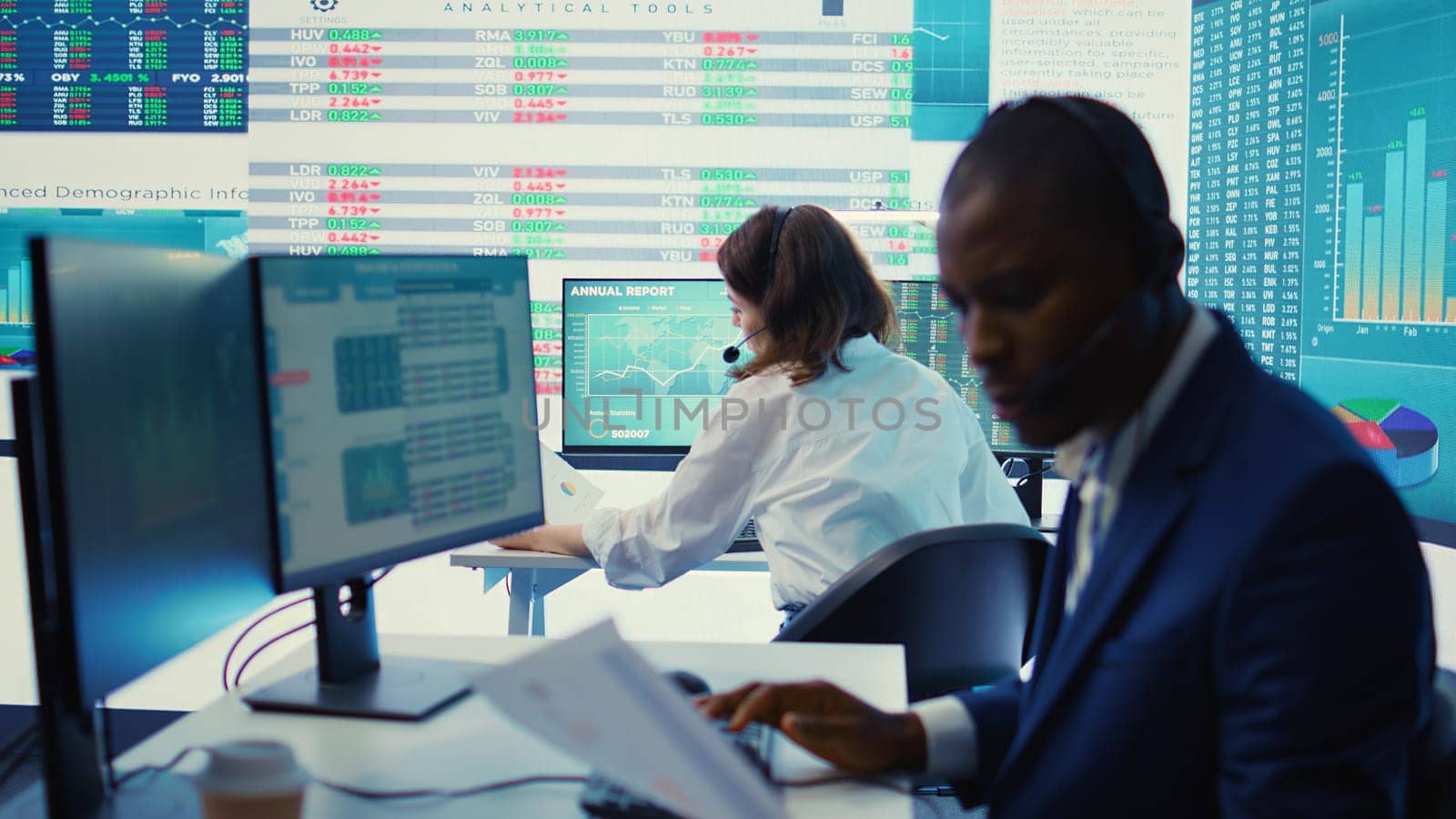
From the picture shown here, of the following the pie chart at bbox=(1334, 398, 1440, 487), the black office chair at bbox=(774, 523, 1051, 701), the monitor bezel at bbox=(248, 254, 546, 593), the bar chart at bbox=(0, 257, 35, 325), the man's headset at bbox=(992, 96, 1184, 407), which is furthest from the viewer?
the bar chart at bbox=(0, 257, 35, 325)

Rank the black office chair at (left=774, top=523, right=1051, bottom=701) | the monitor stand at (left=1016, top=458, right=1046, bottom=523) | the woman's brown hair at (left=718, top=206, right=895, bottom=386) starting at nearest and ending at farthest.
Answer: the black office chair at (left=774, top=523, right=1051, bottom=701)
the woman's brown hair at (left=718, top=206, right=895, bottom=386)
the monitor stand at (left=1016, top=458, right=1046, bottom=523)

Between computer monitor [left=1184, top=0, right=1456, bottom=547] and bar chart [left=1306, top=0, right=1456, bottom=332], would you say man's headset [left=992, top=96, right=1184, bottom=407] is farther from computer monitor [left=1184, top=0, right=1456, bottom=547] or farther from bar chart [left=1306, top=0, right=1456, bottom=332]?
bar chart [left=1306, top=0, right=1456, bottom=332]

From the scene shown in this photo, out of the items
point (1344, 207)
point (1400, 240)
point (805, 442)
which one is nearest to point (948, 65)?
point (1344, 207)

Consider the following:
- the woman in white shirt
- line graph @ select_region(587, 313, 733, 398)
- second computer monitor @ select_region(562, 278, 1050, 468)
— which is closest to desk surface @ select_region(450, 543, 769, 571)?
the woman in white shirt

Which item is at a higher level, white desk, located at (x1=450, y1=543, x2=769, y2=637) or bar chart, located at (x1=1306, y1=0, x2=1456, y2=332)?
bar chart, located at (x1=1306, y1=0, x2=1456, y2=332)

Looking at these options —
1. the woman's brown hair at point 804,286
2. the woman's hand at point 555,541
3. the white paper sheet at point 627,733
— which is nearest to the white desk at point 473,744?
the white paper sheet at point 627,733

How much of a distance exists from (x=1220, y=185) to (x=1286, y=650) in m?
2.84

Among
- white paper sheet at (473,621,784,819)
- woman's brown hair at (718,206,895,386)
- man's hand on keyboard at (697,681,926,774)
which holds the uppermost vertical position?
woman's brown hair at (718,206,895,386)

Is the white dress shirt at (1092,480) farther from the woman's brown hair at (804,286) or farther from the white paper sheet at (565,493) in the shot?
the white paper sheet at (565,493)

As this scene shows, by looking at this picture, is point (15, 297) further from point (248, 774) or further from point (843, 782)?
point (843, 782)

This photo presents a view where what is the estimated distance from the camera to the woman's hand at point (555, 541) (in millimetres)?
2422

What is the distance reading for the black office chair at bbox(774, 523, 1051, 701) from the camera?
1.64 m

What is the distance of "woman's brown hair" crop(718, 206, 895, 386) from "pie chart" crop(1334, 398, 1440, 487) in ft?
5.02

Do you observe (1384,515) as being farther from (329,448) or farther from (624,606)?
(624,606)
